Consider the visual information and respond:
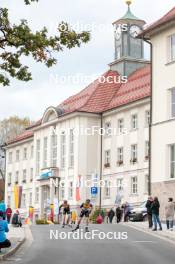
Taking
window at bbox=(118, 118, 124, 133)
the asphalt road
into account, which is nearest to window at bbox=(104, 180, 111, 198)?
window at bbox=(118, 118, 124, 133)

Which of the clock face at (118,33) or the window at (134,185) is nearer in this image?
the window at (134,185)

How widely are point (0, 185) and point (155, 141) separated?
72.6 meters

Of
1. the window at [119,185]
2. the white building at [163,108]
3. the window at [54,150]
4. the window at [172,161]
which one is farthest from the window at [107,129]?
the window at [172,161]

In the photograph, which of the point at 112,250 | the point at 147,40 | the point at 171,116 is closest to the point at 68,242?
the point at 112,250

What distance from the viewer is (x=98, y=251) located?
2369cm

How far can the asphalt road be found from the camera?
20.5m

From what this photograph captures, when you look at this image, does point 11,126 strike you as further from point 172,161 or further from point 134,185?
point 172,161

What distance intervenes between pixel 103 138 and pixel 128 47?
12.6 metres

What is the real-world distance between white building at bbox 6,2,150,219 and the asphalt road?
28978 millimetres

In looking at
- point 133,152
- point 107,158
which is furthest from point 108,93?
point 133,152

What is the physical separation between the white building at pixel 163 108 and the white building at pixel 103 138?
602 inches

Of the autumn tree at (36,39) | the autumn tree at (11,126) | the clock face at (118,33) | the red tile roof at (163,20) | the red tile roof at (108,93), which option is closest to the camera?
the autumn tree at (36,39)

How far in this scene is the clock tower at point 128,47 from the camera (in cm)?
7575

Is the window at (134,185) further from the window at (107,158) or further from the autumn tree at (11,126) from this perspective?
the autumn tree at (11,126)
